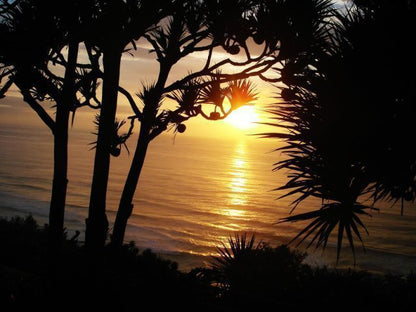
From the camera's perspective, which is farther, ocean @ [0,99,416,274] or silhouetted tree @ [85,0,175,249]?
ocean @ [0,99,416,274]

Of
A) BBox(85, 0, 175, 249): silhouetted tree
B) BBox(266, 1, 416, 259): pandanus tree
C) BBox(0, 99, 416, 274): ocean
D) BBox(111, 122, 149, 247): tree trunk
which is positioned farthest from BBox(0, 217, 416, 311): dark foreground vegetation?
BBox(0, 99, 416, 274): ocean

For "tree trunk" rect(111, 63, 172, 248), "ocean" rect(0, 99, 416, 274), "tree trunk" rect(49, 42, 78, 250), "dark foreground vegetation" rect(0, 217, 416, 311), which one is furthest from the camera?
"ocean" rect(0, 99, 416, 274)

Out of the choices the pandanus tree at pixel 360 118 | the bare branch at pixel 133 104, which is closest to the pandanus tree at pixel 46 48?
the bare branch at pixel 133 104

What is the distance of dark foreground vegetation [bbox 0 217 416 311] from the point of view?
4770 millimetres

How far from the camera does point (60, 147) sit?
6047mm

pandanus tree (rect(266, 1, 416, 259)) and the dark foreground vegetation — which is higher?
pandanus tree (rect(266, 1, 416, 259))

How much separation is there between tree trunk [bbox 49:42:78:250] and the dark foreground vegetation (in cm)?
45

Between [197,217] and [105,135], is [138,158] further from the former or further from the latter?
[197,217]

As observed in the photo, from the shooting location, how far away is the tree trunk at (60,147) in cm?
596

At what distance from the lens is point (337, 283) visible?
246 inches

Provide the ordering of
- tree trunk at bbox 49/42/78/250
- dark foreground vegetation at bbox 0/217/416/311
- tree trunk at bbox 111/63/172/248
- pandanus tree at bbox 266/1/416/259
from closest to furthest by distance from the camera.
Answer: pandanus tree at bbox 266/1/416/259
dark foreground vegetation at bbox 0/217/416/311
tree trunk at bbox 49/42/78/250
tree trunk at bbox 111/63/172/248

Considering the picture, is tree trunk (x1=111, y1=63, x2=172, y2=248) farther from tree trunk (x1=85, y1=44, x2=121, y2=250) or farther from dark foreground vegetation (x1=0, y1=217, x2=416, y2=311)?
tree trunk (x1=85, y1=44, x2=121, y2=250)

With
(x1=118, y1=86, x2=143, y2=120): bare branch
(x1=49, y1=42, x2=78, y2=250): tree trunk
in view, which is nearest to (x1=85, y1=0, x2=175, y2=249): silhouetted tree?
(x1=49, y1=42, x2=78, y2=250): tree trunk

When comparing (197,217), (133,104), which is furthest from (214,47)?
(197,217)
